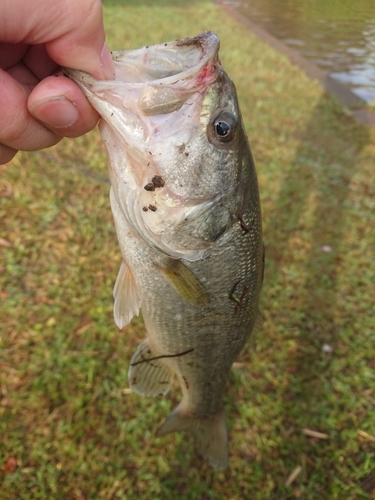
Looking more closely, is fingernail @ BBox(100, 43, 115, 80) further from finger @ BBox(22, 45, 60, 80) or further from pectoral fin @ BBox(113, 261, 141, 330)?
pectoral fin @ BBox(113, 261, 141, 330)

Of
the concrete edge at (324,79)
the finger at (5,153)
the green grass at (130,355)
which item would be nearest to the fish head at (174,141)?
the finger at (5,153)

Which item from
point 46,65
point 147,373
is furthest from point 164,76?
point 147,373

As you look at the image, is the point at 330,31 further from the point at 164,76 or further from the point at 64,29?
the point at 64,29

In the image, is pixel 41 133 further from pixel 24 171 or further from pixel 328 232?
pixel 328 232

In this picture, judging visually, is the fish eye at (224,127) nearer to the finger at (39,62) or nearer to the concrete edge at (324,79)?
the finger at (39,62)

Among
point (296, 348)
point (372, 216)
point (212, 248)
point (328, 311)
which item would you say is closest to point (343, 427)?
point (296, 348)

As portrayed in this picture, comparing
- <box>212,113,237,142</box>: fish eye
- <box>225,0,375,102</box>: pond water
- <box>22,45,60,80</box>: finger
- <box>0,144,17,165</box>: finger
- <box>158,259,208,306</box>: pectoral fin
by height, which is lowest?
<box>225,0,375,102</box>: pond water

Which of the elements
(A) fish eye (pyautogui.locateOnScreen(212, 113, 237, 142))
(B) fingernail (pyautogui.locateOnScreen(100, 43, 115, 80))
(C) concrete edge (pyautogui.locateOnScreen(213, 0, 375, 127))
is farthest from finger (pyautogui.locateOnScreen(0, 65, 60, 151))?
(C) concrete edge (pyautogui.locateOnScreen(213, 0, 375, 127))
